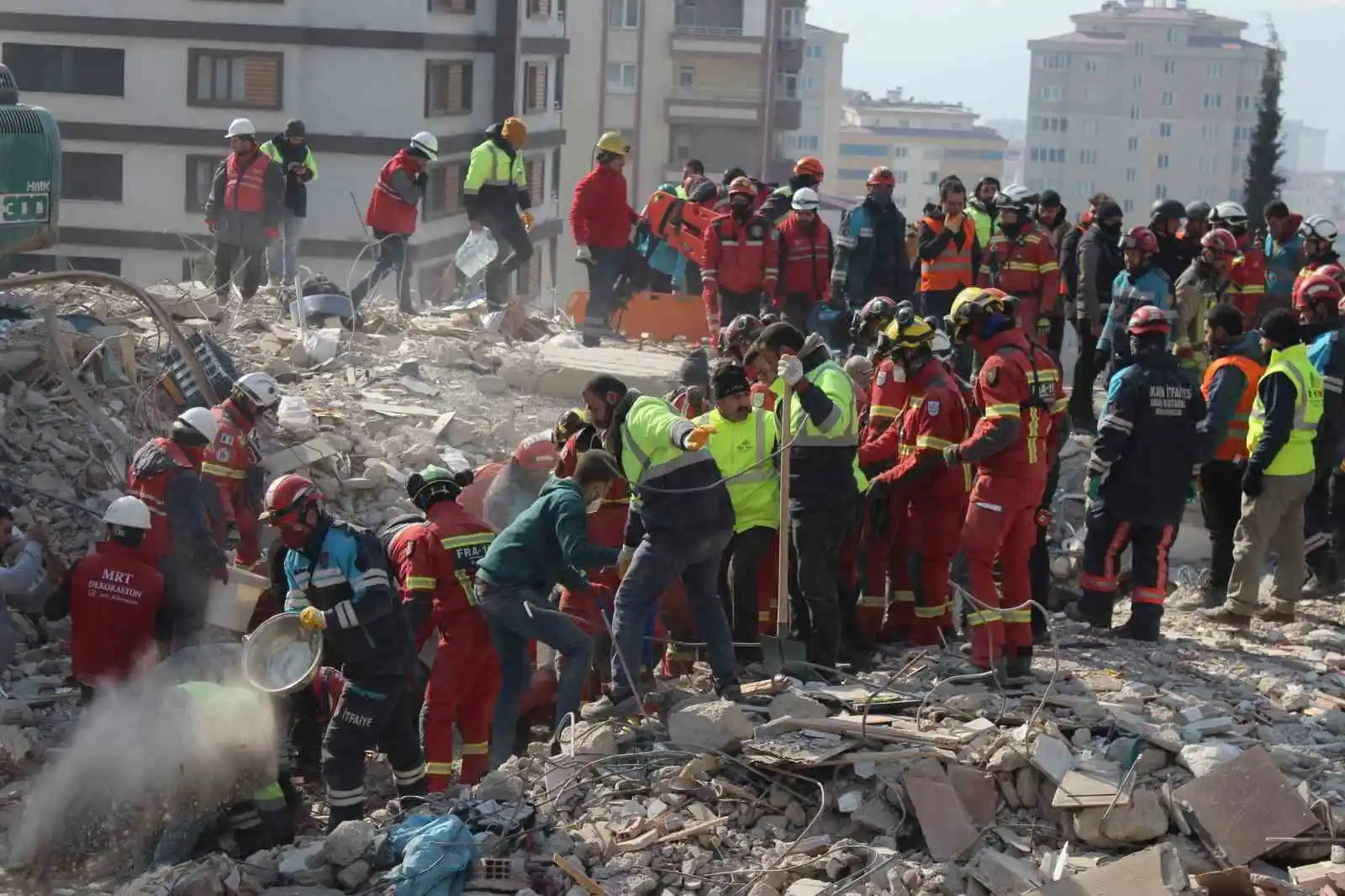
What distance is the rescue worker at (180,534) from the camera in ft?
33.7

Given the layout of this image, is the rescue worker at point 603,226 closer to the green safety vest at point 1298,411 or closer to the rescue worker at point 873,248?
the rescue worker at point 873,248

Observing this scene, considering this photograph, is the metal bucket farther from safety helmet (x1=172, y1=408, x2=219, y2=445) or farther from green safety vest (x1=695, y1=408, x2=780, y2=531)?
safety helmet (x1=172, y1=408, x2=219, y2=445)

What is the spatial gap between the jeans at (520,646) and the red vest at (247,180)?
902cm

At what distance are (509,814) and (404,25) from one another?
3024 cm

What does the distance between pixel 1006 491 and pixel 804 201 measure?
238 inches

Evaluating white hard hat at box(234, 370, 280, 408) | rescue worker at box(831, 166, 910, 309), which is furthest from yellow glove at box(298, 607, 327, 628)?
rescue worker at box(831, 166, 910, 309)

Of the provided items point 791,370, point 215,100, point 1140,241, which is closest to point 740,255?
point 1140,241

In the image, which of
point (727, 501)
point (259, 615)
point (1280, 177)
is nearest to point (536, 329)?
point (259, 615)

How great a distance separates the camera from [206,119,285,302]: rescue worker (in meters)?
17.1

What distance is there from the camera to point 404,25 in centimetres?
3581

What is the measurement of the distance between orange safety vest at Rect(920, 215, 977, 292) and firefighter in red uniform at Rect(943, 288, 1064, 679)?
6.01 m

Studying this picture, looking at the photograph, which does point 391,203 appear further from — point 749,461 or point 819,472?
point 819,472

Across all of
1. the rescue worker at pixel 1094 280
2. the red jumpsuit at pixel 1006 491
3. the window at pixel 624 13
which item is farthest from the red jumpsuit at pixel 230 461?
the window at pixel 624 13

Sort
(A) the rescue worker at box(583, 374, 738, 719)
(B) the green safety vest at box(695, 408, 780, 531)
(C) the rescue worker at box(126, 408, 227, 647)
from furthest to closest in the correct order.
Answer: (C) the rescue worker at box(126, 408, 227, 647), (B) the green safety vest at box(695, 408, 780, 531), (A) the rescue worker at box(583, 374, 738, 719)
